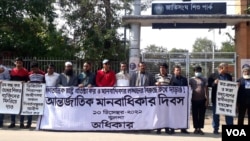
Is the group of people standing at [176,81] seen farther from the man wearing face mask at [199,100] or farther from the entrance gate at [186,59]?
the entrance gate at [186,59]

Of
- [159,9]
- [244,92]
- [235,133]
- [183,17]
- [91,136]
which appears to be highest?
[159,9]

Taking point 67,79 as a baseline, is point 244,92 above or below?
below

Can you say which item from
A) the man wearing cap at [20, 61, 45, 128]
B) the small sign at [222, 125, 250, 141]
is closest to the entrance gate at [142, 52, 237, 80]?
the man wearing cap at [20, 61, 45, 128]

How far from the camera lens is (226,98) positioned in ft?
34.6

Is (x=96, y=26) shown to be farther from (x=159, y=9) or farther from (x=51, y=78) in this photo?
(x=51, y=78)

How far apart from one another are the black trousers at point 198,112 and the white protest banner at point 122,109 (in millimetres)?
260

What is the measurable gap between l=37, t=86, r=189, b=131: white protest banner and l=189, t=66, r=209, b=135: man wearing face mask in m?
0.23

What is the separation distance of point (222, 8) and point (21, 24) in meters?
9.35

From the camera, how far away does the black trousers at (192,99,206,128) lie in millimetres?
10742

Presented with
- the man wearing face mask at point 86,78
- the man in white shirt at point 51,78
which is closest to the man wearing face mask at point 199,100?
the man wearing face mask at point 86,78

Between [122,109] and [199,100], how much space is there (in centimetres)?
189

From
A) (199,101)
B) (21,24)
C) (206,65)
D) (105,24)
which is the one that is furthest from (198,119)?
(21,24)

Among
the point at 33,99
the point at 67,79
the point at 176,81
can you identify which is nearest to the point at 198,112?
the point at 176,81

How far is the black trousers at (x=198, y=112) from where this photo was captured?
10.7 m
